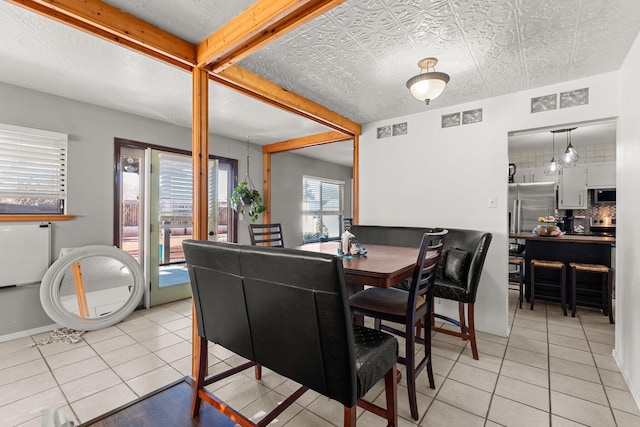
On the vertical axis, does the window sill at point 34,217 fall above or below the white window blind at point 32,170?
below

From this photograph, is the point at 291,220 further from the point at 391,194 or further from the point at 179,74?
the point at 179,74

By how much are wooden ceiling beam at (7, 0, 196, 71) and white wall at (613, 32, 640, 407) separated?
3122 mm

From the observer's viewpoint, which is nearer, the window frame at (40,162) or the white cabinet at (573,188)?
the window frame at (40,162)

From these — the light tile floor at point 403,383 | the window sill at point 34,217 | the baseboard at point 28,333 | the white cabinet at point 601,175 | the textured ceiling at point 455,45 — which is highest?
the textured ceiling at point 455,45

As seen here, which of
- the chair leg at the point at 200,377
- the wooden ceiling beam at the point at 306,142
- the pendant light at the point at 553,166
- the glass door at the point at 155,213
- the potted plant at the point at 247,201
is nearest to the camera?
the chair leg at the point at 200,377

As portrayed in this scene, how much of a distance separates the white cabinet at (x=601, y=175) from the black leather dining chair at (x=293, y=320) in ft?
19.6

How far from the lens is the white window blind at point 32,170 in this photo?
288 centimetres

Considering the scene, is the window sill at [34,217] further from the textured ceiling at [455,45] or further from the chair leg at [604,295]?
the chair leg at [604,295]

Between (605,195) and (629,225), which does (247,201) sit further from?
(605,195)

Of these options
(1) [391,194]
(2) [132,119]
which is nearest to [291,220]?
(1) [391,194]

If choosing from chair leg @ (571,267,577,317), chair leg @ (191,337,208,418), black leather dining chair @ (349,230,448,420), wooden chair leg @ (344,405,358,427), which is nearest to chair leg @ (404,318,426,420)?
black leather dining chair @ (349,230,448,420)

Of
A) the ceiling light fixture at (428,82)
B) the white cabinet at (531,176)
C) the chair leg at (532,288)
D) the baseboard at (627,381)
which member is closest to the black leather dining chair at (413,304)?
the ceiling light fixture at (428,82)

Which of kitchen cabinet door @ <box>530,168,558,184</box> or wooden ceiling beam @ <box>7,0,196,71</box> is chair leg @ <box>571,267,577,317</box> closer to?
kitchen cabinet door @ <box>530,168,558,184</box>

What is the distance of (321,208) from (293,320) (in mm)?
5790
